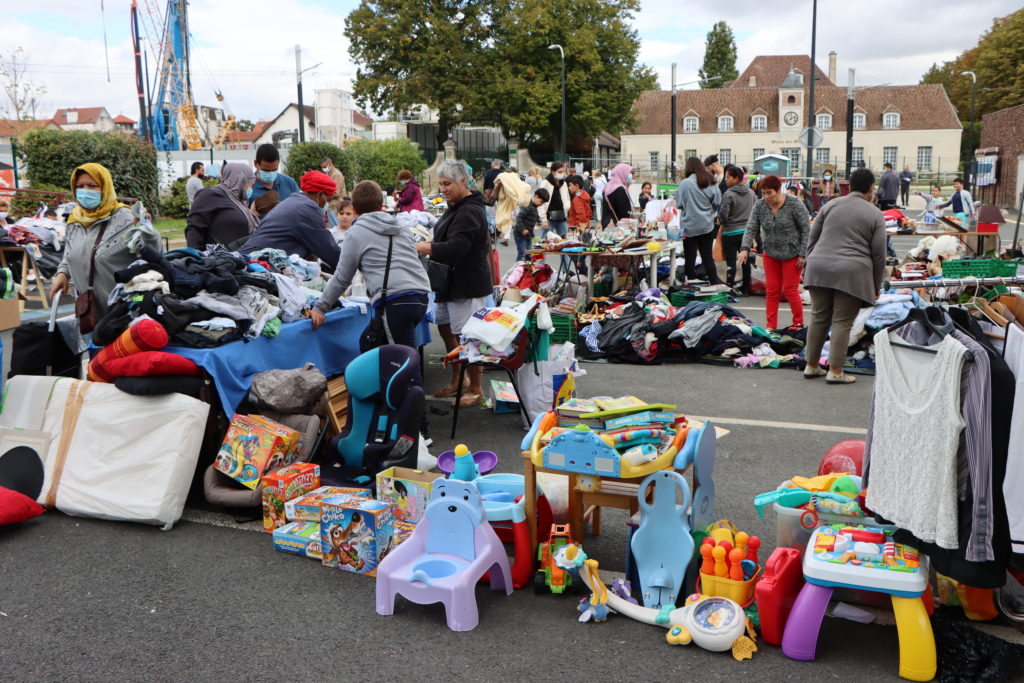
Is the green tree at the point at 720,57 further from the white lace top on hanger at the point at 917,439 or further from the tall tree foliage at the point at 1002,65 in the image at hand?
the white lace top on hanger at the point at 917,439

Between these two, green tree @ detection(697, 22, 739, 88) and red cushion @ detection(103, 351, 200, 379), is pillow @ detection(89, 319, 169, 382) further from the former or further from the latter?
green tree @ detection(697, 22, 739, 88)

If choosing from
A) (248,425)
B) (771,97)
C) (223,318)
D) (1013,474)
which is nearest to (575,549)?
(1013,474)

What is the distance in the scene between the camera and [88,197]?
17.1 ft

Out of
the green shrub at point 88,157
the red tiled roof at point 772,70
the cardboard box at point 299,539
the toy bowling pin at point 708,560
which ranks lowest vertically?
the cardboard box at point 299,539

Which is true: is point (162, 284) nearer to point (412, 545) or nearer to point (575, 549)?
point (412, 545)

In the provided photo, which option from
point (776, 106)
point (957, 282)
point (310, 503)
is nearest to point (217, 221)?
point (310, 503)

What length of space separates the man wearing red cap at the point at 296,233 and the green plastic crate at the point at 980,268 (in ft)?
14.7

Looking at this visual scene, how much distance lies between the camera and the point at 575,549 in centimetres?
348

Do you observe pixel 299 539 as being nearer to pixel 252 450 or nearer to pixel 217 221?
pixel 252 450

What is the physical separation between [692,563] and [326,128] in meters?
70.0

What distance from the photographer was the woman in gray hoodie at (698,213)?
10.8 m

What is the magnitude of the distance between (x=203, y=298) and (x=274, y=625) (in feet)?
7.35

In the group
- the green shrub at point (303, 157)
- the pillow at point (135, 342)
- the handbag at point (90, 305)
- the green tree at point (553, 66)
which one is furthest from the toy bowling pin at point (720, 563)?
the green tree at point (553, 66)

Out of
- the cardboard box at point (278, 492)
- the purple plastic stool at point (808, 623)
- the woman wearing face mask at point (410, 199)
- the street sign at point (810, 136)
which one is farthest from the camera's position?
the street sign at point (810, 136)
